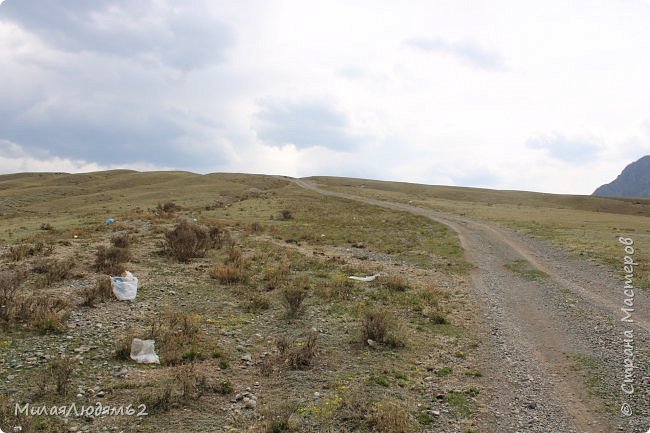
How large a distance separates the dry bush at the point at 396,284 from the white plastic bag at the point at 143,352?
10128 mm

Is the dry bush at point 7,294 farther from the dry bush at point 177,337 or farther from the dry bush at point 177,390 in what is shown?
the dry bush at point 177,390

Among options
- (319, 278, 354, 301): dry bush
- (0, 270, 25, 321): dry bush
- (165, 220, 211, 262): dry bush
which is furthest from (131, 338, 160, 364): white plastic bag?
(165, 220, 211, 262): dry bush

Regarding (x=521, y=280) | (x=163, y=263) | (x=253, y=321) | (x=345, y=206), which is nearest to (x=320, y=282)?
(x=253, y=321)

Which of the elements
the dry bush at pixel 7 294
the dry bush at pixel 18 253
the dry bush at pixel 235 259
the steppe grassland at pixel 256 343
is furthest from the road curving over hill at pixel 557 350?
the dry bush at pixel 18 253

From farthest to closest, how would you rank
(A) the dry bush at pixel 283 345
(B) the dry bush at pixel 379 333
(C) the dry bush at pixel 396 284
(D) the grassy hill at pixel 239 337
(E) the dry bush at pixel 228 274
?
1. (C) the dry bush at pixel 396 284
2. (E) the dry bush at pixel 228 274
3. (B) the dry bush at pixel 379 333
4. (A) the dry bush at pixel 283 345
5. (D) the grassy hill at pixel 239 337

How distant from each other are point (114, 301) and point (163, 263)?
20.0ft

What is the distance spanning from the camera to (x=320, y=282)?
17422mm

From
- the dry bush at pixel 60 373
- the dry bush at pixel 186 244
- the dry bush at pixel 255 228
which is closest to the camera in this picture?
the dry bush at pixel 60 373

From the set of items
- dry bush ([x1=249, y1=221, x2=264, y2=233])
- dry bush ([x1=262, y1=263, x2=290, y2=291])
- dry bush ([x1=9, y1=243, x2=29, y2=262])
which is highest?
dry bush ([x1=249, y1=221, x2=264, y2=233])

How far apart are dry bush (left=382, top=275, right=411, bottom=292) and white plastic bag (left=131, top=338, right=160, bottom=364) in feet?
33.2

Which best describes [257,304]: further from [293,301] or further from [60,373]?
[60,373]

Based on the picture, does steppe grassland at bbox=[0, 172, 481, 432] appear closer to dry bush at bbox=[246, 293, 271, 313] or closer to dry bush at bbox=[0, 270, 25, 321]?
dry bush at bbox=[246, 293, 271, 313]

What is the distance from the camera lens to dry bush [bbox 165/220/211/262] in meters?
20.4

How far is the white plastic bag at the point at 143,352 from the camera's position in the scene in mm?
9406
